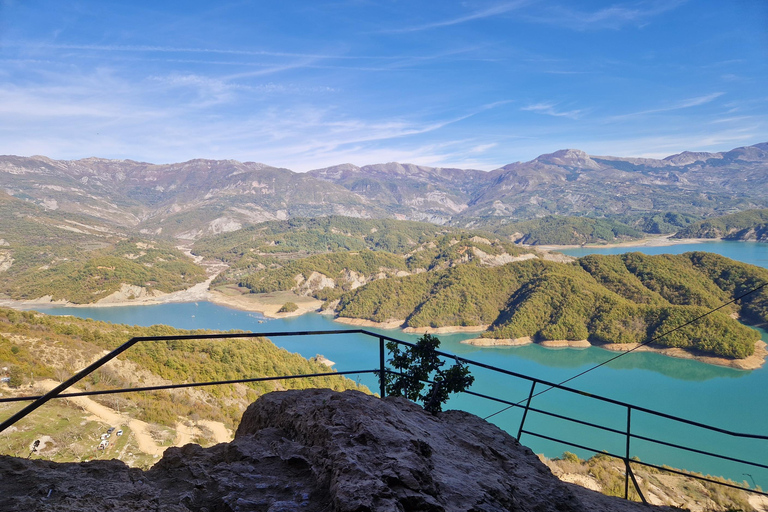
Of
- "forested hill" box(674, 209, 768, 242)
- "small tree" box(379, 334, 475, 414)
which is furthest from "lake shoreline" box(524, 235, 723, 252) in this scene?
"small tree" box(379, 334, 475, 414)

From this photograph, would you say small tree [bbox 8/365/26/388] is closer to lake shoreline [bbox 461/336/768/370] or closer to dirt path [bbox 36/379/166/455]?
dirt path [bbox 36/379/166/455]

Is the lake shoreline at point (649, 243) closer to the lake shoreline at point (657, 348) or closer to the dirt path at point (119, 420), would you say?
the lake shoreline at point (657, 348)

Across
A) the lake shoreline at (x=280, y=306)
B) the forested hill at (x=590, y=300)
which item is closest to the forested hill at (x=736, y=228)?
the forested hill at (x=590, y=300)

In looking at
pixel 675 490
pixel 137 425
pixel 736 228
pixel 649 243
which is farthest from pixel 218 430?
pixel 736 228

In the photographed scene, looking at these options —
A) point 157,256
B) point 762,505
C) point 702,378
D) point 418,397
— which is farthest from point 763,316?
point 157,256

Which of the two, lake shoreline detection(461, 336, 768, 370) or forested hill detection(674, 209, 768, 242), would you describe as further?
forested hill detection(674, 209, 768, 242)

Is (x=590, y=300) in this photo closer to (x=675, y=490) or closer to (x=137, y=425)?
(x=675, y=490)
